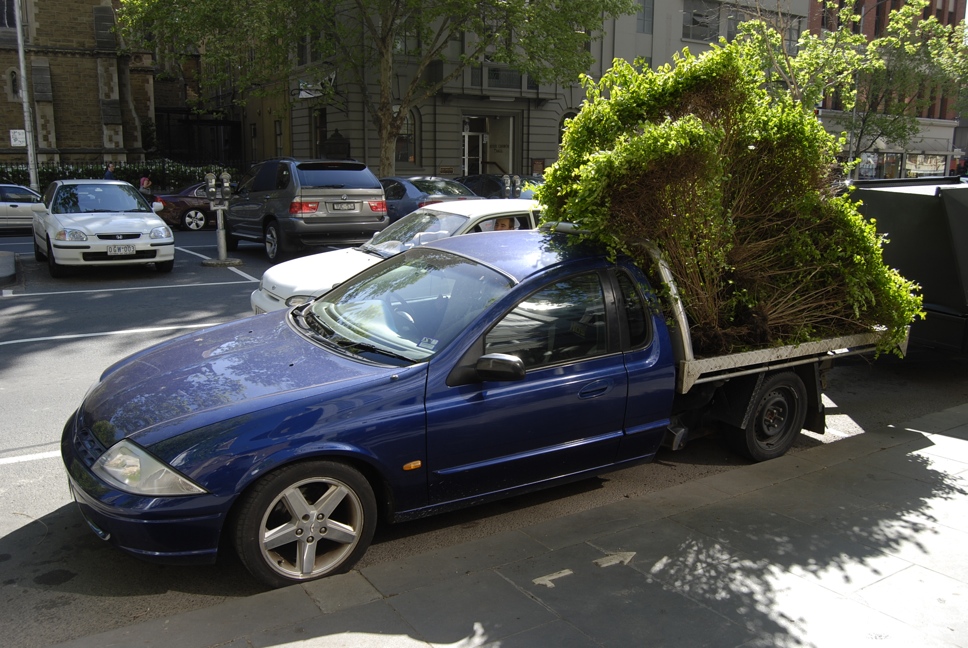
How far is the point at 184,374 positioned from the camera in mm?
4137

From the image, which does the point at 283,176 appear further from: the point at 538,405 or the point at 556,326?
the point at 538,405

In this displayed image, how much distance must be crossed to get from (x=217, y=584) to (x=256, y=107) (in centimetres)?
3644

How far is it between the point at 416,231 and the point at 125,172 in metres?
25.7

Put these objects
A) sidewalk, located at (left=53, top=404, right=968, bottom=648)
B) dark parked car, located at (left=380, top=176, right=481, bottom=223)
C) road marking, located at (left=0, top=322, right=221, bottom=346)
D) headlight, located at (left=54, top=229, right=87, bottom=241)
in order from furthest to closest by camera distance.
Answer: dark parked car, located at (left=380, top=176, right=481, bottom=223) < headlight, located at (left=54, top=229, right=87, bottom=241) < road marking, located at (left=0, top=322, right=221, bottom=346) < sidewalk, located at (left=53, top=404, right=968, bottom=648)

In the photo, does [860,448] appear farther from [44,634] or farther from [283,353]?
[44,634]

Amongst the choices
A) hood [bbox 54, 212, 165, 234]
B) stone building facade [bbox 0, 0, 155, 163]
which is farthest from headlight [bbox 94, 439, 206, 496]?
stone building facade [bbox 0, 0, 155, 163]

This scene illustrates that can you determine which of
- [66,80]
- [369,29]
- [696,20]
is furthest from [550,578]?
[696,20]

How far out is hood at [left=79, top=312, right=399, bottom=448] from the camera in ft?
12.1

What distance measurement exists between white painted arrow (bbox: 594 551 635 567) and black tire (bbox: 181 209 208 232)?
20250 mm

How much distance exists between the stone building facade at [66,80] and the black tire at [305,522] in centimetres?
3327

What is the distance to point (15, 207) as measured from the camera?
20.5 m

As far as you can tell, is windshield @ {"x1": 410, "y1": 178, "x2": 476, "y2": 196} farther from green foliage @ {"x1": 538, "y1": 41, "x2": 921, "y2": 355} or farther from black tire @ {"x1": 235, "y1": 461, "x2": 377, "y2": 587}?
black tire @ {"x1": 235, "y1": 461, "x2": 377, "y2": 587}

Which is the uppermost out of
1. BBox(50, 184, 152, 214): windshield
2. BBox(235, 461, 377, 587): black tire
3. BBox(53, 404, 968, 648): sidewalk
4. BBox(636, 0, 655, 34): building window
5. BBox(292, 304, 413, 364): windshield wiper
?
BBox(636, 0, 655, 34): building window

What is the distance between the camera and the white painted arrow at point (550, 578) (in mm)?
3845
